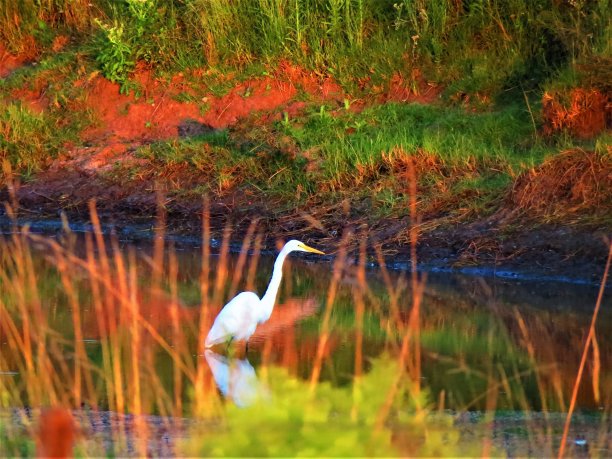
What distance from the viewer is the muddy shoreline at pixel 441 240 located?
1078cm

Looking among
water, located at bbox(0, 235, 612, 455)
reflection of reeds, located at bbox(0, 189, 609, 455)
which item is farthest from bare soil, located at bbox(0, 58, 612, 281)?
reflection of reeds, located at bbox(0, 189, 609, 455)

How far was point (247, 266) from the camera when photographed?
40.4 feet

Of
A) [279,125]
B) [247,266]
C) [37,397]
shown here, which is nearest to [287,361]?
[37,397]

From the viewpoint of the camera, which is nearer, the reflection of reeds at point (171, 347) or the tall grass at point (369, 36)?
the reflection of reeds at point (171, 347)

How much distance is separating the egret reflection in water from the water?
2 cm

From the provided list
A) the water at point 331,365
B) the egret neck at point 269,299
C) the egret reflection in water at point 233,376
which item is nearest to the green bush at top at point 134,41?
the water at point 331,365

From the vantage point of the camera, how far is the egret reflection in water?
5.93 meters

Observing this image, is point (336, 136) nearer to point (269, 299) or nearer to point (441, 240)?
point (441, 240)

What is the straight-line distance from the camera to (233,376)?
285 inches

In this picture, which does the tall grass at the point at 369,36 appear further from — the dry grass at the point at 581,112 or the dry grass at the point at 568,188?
the dry grass at the point at 568,188

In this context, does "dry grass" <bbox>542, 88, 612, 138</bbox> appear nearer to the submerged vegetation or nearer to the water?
the submerged vegetation

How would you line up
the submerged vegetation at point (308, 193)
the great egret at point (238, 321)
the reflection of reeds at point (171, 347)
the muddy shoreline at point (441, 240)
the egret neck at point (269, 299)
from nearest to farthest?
the reflection of reeds at point (171, 347)
the submerged vegetation at point (308, 193)
the great egret at point (238, 321)
the egret neck at point (269, 299)
the muddy shoreline at point (441, 240)

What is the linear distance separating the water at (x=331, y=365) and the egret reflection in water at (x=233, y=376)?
2 centimetres

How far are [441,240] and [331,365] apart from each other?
4295 mm
